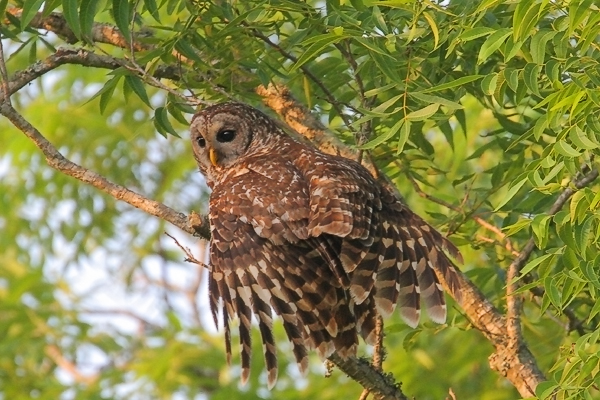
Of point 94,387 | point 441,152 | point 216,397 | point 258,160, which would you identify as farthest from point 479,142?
point 258,160

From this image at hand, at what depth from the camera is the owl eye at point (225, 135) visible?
4715mm

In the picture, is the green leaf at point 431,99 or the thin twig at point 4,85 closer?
the green leaf at point 431,99

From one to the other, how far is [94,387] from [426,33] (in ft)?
13.5

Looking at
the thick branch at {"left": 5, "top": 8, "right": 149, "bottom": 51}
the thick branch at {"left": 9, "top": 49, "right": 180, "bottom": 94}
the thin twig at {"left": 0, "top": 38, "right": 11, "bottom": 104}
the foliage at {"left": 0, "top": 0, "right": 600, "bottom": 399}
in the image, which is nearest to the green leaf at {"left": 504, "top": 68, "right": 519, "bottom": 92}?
the foliage at {"left": 0, "top": 0, "right": 600, "bottom": 399}

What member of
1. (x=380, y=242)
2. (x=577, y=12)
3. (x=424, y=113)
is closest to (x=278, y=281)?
(x=380, y=242)

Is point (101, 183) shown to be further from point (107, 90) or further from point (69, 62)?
point (69, 62)

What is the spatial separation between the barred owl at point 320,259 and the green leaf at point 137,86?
0.42 m

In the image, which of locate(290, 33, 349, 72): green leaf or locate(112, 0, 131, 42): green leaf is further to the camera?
locate(112, 0, 131, 42): green leaf

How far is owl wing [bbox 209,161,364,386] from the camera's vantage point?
11.6 ft

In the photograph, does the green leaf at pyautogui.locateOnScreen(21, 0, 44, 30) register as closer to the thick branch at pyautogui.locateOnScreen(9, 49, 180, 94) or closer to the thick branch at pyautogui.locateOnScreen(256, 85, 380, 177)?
the thick branch at pyautogui.locateOnScreen(9, 49, 180, 94)

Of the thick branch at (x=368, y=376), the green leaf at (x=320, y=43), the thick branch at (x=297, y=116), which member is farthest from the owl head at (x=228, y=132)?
the green leaf at (x=320, y=43)

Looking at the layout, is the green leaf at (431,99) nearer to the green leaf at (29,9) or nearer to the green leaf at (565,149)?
the green leaf at (565,149)

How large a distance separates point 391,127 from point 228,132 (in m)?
1.35

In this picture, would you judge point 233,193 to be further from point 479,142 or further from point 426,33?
point 479,142
